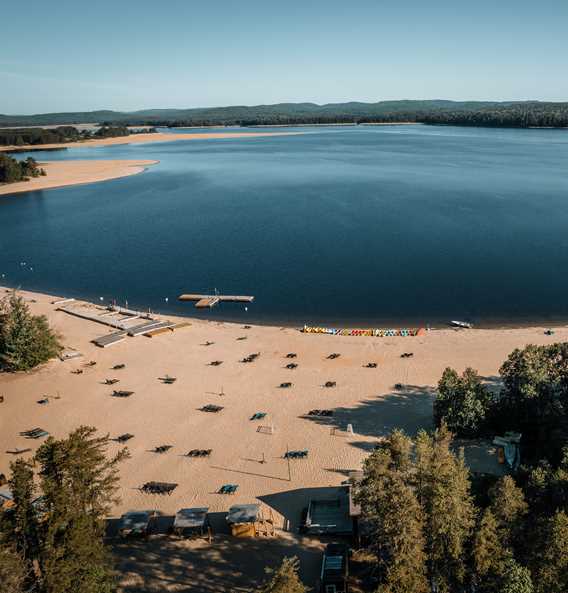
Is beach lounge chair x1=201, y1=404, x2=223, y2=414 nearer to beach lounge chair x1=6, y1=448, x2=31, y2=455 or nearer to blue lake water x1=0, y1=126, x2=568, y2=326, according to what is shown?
beach lounge chair x1=6, y1=448, x2=31, y2=455

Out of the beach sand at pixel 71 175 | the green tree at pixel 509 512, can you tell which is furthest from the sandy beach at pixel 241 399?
the beach sand at pixel 71 175

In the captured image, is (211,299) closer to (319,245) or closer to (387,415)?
(319,245)

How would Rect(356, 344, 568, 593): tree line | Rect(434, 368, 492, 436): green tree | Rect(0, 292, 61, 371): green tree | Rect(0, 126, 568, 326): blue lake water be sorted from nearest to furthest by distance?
Rect(356, 344, 568, 593): tree line
Rect(434, 368, 492, 436): green tree
Rect(0, 292, 61, 371): green tree
Rect(0, 126, 568, 326): blue lake water

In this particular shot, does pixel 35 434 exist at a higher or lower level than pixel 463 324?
lower

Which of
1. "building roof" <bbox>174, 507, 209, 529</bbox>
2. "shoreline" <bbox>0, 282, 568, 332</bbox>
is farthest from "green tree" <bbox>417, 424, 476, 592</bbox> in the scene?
"shoreline" <bbox>0, 282, 568, 332</bbox>

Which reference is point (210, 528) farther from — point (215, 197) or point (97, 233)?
point (215, 197)

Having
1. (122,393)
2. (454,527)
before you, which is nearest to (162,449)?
(122,393)

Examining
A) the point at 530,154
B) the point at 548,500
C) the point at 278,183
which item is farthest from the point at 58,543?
the point at 530,154
